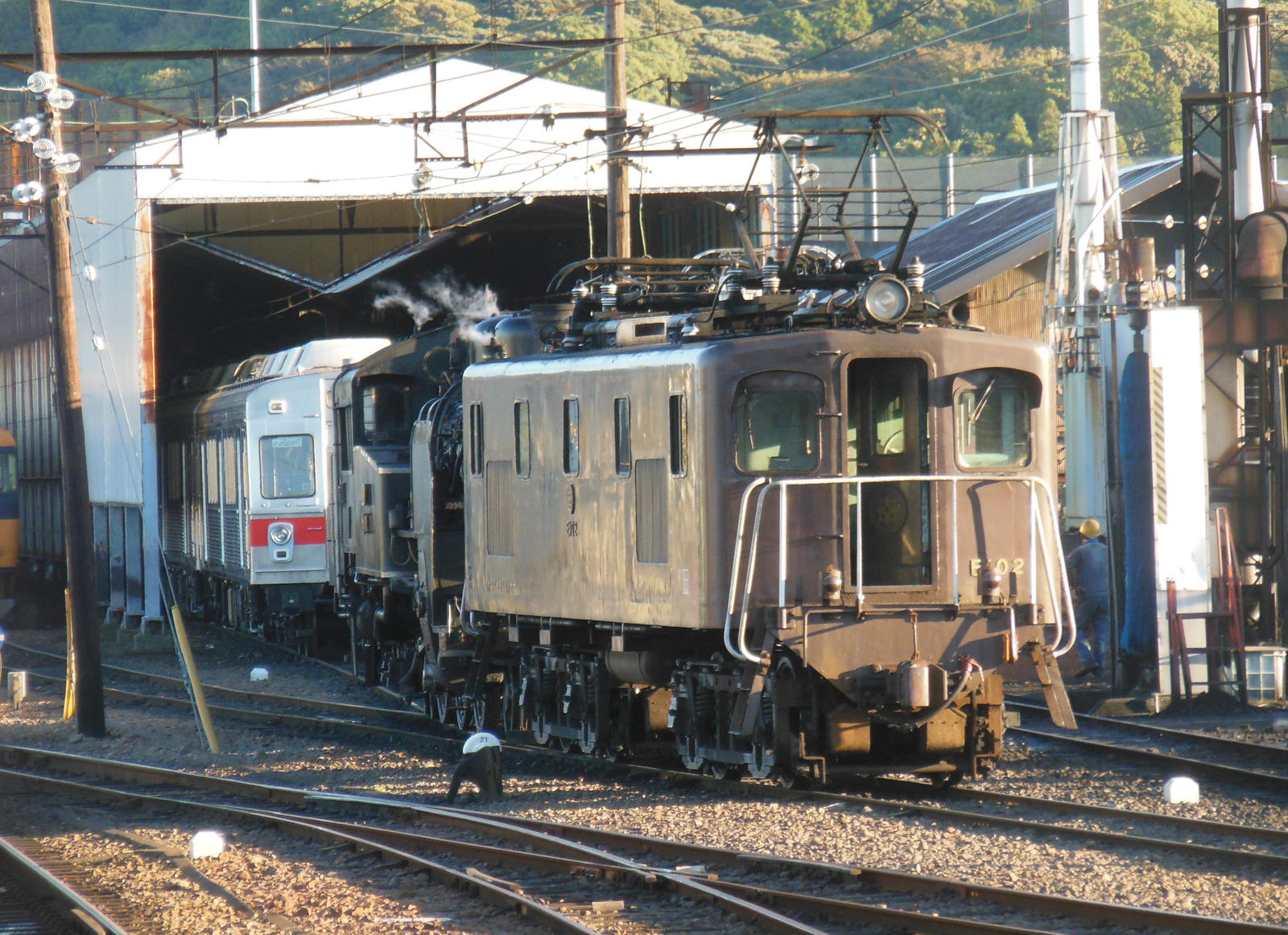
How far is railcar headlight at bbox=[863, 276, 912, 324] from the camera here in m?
11.3

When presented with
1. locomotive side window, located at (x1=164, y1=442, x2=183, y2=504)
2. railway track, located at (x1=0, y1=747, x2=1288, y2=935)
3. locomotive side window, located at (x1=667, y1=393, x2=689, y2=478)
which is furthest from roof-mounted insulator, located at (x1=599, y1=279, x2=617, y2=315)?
locomotive side window, located at (x1=164, y1=442, x2=183, y2=504)

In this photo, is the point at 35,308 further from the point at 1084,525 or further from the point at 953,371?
the point at 953,371

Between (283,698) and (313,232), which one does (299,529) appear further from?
(313,232)

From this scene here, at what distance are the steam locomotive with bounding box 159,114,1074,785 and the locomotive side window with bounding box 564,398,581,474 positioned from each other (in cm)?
2

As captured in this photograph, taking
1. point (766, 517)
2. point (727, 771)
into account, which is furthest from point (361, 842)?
point (766, 517)

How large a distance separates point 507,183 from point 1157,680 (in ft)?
51.0

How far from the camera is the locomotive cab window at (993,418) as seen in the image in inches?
454

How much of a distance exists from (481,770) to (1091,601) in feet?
29.8

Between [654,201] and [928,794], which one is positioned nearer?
[928,794]

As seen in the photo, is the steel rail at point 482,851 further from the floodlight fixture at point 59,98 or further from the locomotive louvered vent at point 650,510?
the floodlight fixture at point 59,98

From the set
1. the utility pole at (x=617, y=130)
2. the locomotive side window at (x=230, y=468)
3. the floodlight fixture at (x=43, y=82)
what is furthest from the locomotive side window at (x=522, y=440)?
the locomotive side window at (x=230, y=468)

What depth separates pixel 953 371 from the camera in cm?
1144

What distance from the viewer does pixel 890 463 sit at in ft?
38.5

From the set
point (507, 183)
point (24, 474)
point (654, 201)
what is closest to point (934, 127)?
point (507, 183)
